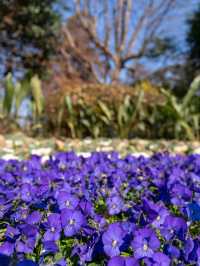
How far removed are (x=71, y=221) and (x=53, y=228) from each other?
55 mm

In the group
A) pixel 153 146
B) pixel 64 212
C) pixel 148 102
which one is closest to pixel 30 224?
pixel 64 212

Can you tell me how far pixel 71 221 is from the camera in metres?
1.27

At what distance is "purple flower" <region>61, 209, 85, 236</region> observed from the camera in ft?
4.14

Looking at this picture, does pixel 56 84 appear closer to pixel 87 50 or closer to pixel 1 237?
pixel 87 50

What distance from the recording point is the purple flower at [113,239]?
3.75 feet

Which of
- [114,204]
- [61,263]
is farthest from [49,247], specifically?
[114,204]

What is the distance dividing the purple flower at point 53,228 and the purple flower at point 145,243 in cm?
22

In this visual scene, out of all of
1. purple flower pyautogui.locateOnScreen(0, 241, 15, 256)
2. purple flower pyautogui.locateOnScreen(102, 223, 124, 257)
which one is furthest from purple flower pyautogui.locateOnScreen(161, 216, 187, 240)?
purple flower pyautogui.locateOnScreen(0, 241, 15, 256)

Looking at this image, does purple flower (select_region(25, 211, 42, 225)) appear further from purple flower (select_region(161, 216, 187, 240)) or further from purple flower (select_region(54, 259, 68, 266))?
purple flower (select_region(161, 216, 187, 240))

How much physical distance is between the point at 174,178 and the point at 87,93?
22.3 feet

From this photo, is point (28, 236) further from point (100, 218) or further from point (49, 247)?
point (100, 218)

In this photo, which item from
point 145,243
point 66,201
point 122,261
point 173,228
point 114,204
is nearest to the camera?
point 122,261

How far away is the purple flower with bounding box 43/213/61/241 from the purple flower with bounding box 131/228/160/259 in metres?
0.22

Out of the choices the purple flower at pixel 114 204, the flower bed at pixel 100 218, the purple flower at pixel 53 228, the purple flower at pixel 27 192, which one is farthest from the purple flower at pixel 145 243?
the purple flower at pixel 27 192
